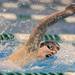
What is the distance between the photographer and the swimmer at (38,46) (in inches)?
93.8

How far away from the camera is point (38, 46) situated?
2.69 metres

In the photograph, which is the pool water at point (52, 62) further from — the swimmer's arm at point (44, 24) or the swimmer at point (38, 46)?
the swimmer's arm at point (44, 24)

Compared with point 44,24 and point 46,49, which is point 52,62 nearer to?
point 46,49

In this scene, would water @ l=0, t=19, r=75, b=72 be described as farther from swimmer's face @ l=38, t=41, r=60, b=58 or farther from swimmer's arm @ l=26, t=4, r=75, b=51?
swimmer's arm @ l=26, t=4, r=75, b=51

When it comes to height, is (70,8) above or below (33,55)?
above

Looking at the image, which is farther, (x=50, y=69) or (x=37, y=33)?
(x=50, y=69)

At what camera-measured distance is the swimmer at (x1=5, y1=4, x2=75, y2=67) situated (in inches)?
93.8

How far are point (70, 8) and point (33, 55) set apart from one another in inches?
23.9

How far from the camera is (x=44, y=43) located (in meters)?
2.96

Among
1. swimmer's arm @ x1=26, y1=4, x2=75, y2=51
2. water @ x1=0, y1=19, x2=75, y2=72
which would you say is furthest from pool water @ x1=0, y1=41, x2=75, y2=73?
swimmer's arm @ x1=26, y1=4, x2=75, y2=51

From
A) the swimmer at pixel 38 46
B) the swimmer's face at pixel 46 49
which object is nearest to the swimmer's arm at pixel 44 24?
the swimmer at pixel 38 46

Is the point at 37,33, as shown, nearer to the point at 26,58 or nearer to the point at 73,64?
the point at 26,58

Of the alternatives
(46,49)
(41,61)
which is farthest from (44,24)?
(41,61)

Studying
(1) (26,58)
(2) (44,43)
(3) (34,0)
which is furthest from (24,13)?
(1) (26,58)
